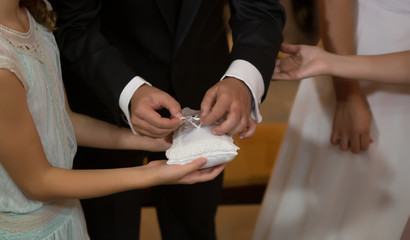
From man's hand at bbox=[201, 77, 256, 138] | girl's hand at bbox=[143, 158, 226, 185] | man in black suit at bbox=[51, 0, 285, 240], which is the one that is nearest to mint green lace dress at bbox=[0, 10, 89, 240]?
man in black suit at bbox=[51, 0, 285, 240]

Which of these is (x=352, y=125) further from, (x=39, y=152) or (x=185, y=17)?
(x=39, y=152)

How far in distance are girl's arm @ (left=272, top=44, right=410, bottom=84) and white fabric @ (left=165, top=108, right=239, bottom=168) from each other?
38 centimetres

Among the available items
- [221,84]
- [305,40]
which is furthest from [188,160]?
[305,40]

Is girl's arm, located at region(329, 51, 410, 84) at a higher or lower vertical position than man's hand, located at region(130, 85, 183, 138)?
higher

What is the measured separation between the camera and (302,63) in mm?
1274

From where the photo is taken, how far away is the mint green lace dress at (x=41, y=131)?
910mm

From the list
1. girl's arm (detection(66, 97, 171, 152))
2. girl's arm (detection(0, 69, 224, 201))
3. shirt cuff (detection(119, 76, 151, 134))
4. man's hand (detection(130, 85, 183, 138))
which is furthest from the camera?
girl's arm (detection(66, 97, 171, 152))

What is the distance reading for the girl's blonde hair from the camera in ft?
3.32

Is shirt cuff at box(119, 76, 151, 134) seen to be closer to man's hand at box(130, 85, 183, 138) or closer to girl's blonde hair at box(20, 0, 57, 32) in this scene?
man's hand at box(130, 85, 183, 138)

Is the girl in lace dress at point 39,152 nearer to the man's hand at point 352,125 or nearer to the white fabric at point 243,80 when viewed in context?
the white fabric at point 243,80

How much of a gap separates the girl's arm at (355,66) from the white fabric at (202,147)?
38cm

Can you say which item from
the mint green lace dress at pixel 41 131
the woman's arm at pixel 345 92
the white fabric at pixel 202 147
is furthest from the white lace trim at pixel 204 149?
the woman's arm at pixel 345 92

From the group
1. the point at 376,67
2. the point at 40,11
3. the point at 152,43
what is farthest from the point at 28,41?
the point at 376,67

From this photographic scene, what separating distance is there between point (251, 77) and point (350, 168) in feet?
1.87
